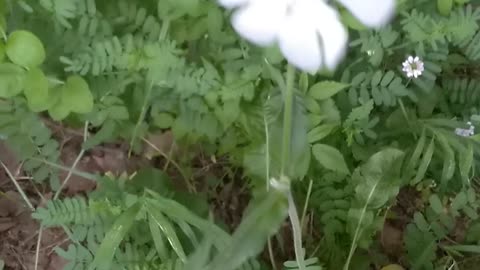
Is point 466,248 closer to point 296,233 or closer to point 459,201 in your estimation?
point 459,201

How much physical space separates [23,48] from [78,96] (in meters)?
0.10

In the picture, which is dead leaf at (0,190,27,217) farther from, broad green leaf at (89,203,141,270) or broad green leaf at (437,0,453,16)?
broad green leaf at (437,0,453,16)

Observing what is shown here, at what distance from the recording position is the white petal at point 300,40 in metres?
0.65

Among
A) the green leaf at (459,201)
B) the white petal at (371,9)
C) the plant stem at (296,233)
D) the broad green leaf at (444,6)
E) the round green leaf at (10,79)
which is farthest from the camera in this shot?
the green leaf at (459,201)

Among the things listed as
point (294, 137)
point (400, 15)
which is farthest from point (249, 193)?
point (294, 137)

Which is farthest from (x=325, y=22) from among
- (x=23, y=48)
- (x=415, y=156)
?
(x=415, y=156)

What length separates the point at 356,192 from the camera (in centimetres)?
118

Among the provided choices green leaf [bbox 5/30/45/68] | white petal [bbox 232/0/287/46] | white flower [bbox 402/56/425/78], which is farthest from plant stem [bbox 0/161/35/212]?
white petal [bbox 232/0/287/46]

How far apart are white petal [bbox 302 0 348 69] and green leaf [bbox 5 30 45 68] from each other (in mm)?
443

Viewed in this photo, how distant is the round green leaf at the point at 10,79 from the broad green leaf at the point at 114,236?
199 millimetres

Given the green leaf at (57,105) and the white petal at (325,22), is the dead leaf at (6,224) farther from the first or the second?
the white petal at (325,22)

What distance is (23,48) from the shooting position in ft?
3.27

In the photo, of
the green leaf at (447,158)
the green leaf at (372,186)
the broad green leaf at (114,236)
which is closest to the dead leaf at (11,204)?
the broad green leaf at (114,236)

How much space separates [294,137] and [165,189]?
415 mm
